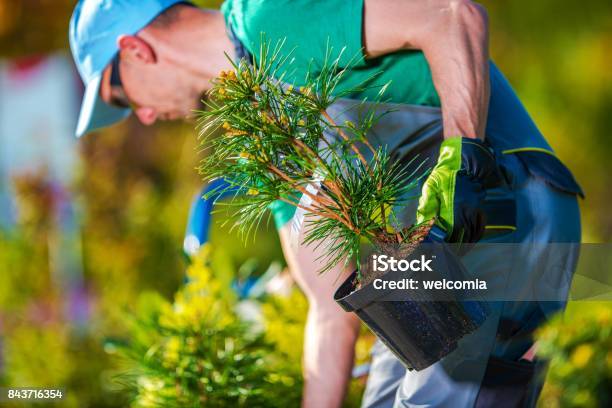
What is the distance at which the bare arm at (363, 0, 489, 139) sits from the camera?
3.42 ft

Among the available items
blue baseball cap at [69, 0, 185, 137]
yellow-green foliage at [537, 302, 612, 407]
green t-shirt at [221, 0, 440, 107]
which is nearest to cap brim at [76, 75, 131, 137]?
blue baseball cap at [69, 0, 185, 137]

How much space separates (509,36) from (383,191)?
3.09 meters

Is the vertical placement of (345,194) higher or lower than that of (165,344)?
higher

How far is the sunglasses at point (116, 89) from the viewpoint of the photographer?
4.97ft

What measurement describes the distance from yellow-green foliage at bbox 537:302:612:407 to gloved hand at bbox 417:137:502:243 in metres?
0.74

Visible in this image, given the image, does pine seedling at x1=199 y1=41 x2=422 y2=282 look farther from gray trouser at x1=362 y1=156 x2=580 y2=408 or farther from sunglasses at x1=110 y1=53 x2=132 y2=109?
sunglasses at x1=110 y1=53 x2=132 y2=109

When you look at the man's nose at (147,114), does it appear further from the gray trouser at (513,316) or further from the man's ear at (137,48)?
the gray trouser at (513,316)

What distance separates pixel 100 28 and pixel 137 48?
9cm

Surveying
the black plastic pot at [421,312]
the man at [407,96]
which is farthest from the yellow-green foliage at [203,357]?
the black plastic pot at [421,312]

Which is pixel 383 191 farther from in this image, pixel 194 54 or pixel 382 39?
pixel 194 54

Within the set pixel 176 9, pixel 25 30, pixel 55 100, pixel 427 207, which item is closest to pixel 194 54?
pixel 176 9

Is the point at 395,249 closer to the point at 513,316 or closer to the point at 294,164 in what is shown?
the point at 294,164

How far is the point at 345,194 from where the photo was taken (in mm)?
938

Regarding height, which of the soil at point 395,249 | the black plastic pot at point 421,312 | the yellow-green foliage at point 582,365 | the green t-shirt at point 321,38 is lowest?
the yellow-green foliage at point 582,365
